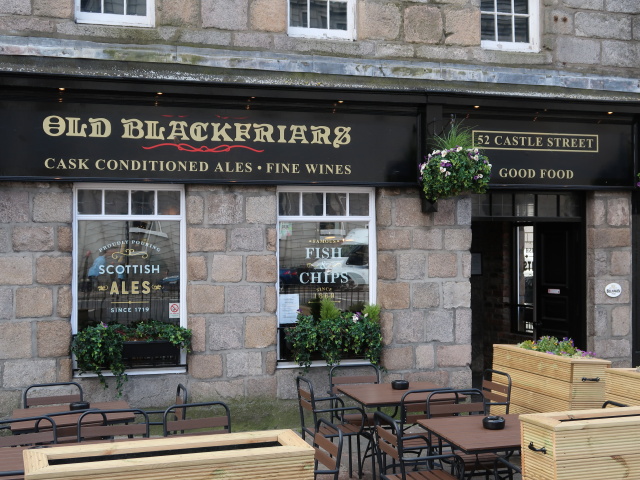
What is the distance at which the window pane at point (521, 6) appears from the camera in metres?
10.1

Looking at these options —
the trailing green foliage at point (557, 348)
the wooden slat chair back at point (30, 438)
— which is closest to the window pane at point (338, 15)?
the trailing green foliage at point (557, 348)

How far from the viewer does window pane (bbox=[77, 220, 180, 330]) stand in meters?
8.60

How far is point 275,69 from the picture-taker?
29.2 feet

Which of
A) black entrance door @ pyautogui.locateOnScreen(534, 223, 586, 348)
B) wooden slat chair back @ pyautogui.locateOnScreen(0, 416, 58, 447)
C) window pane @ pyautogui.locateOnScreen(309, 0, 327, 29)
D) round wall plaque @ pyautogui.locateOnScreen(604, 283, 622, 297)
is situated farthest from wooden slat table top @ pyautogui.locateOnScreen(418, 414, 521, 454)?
window pane @ pyautogui.locateOnScreen(309, 0, 327, 29)

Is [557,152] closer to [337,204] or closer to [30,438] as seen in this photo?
[337,204]

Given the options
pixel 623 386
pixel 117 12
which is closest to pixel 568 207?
pixel 623 386

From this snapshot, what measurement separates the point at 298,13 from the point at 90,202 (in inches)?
127

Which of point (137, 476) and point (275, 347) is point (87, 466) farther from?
point (275, 347)

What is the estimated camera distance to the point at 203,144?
28.7 ft

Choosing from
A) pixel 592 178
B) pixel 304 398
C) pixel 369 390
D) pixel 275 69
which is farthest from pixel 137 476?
pixel 592 178

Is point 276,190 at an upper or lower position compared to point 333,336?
upper

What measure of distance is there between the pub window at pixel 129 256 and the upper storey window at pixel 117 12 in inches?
70.3

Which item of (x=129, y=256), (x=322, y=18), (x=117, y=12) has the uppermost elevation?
(x=322, y=18)

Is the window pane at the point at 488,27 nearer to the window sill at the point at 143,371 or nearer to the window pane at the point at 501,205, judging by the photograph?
the window pane at the point at 501,205
